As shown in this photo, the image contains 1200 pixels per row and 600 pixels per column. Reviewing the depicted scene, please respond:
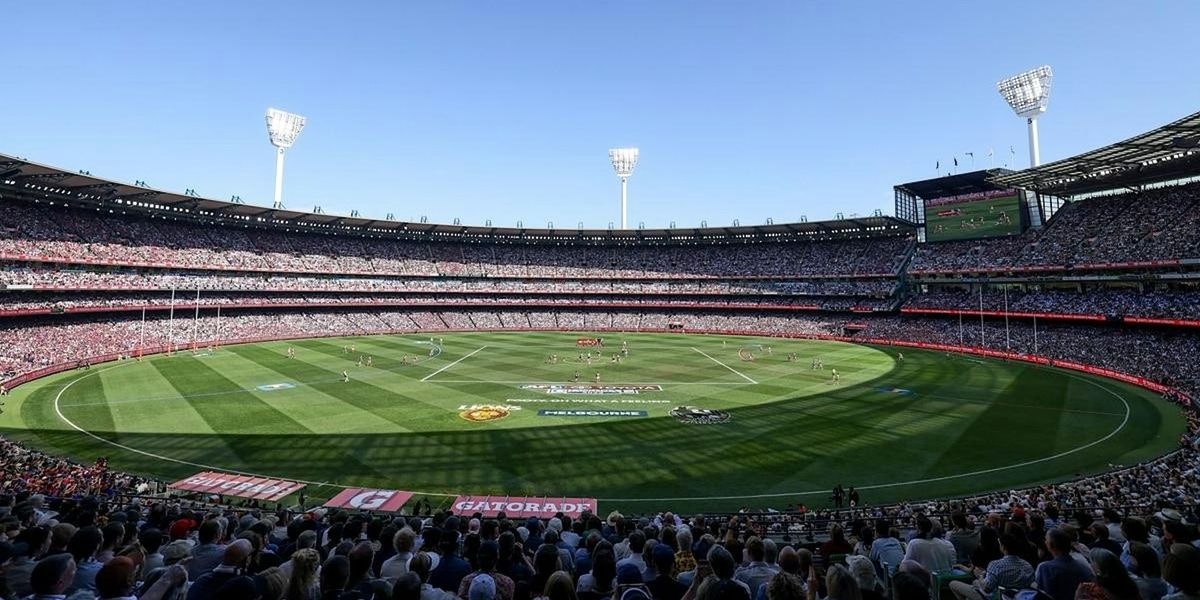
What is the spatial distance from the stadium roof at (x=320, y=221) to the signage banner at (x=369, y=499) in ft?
187

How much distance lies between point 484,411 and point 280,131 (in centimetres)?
8732

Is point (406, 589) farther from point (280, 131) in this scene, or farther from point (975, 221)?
point (280, 131)

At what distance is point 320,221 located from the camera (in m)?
89.6

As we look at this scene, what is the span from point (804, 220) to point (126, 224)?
10449 centimetres

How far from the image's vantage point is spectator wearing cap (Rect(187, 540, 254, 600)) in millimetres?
4914

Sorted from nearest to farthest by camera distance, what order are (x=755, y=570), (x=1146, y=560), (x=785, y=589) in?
(x=785, y=589), (x=1146, y=560), (x=755, y=570)

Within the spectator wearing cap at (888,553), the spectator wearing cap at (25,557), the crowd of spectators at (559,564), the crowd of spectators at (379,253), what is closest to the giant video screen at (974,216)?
the crowd of spectators at (379,253)

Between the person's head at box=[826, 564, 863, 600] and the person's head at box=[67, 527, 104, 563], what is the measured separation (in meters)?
8.13

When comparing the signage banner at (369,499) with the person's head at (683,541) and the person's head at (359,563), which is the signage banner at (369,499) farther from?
the person's head at (359,563)

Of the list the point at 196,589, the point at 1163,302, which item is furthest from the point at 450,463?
the point at 1163,302

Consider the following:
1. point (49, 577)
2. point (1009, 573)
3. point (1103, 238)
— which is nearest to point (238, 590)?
point (49, 577)

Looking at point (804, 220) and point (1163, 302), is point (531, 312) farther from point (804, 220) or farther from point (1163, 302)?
point (1163, 302)

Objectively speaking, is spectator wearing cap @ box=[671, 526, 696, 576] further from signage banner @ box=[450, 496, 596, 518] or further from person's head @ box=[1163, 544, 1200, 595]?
signage banner @ box=[450, 496, 596, 518]

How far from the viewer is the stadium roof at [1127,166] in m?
45.2
